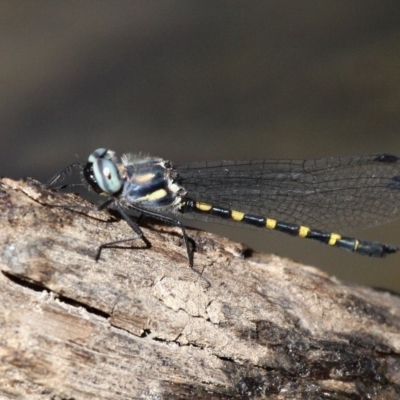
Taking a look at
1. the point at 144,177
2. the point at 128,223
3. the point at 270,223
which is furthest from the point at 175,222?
the point at 270,223

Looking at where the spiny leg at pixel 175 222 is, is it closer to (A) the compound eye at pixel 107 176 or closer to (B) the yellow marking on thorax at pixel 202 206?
(A) the compound eye at pixel 107 176

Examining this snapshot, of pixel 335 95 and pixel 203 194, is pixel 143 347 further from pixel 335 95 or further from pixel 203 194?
pixel 335 95

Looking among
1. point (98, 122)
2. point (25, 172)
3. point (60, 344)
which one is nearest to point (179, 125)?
point (98, 122)

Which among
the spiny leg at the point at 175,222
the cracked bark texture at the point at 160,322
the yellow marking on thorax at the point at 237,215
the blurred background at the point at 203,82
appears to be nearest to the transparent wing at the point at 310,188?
the yellow marking on thorax at the point at 237,215

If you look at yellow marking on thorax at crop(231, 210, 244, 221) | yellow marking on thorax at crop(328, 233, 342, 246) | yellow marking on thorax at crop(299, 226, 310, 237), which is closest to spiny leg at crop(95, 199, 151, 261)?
yellow marking on thorax at crop(231, 210, 244, 221)

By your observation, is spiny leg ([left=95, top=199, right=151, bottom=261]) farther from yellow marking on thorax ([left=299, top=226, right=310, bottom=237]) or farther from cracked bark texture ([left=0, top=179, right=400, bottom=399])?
yellow marking on thorax ([left=299, top=226, right=310, bottom=237])
